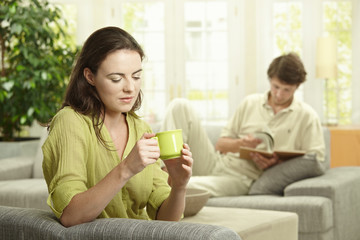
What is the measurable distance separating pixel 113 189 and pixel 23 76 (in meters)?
3.84

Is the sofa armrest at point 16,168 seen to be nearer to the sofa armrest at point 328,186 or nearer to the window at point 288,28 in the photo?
the sofa armrest at point 328,186

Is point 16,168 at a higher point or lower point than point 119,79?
lower

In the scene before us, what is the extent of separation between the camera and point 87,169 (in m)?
1.86

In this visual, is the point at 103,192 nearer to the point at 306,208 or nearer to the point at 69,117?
the point at 69,117

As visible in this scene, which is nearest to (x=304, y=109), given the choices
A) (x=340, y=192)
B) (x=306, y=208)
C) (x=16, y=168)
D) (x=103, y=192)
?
(x=340, y=192)

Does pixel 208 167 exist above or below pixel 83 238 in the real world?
below

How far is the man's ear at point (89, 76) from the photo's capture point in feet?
6.21

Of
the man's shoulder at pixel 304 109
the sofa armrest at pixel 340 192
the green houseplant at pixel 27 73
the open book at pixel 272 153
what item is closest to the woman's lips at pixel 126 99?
the sofa armrest at pixel 340 192

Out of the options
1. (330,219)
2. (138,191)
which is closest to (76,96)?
(138,191)

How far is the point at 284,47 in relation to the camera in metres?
6.37

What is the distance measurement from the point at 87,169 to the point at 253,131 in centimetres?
252

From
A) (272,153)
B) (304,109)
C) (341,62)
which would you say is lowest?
(272,153)

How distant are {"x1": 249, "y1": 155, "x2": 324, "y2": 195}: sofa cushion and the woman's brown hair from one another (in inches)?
81.9

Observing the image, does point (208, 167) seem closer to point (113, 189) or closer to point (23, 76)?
point (23, 76)
